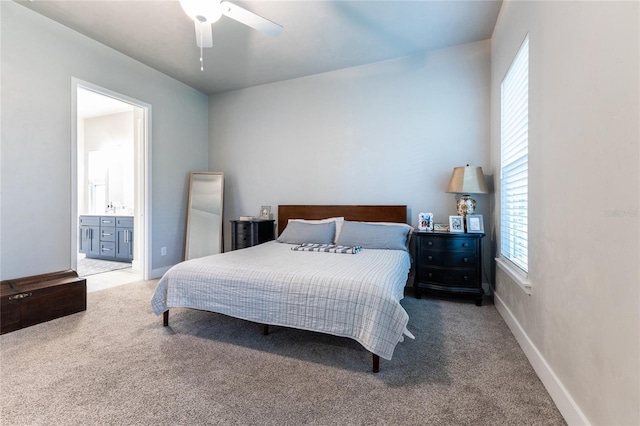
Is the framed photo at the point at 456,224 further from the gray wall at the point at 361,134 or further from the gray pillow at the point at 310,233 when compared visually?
the gray pillow at the point at 310,233

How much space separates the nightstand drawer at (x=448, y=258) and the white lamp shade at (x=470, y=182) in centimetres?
64

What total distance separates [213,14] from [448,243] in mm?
2934

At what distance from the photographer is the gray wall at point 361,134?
337 centimetres

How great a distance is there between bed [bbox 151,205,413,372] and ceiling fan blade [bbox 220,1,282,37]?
1.92 meters

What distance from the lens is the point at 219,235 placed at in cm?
452

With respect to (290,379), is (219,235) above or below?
above

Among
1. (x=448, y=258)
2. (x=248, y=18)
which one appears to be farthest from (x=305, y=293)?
(x=248, y=18)

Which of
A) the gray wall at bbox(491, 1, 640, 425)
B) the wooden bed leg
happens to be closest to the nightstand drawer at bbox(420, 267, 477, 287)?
the gray wall at bbox(491, 1, 640, 425)

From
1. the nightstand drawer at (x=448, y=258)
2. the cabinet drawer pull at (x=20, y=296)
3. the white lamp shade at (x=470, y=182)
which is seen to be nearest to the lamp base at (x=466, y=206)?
the white lamp shade at (x=470, y=182)

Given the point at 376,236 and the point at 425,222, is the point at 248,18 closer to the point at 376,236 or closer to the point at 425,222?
the point at 376,236

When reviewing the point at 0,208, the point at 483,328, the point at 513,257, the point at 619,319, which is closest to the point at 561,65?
the point at 619,319

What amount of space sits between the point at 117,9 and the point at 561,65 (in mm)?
3574

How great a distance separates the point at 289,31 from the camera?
3014 millimetres

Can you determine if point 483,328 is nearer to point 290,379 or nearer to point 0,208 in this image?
point 290,379
